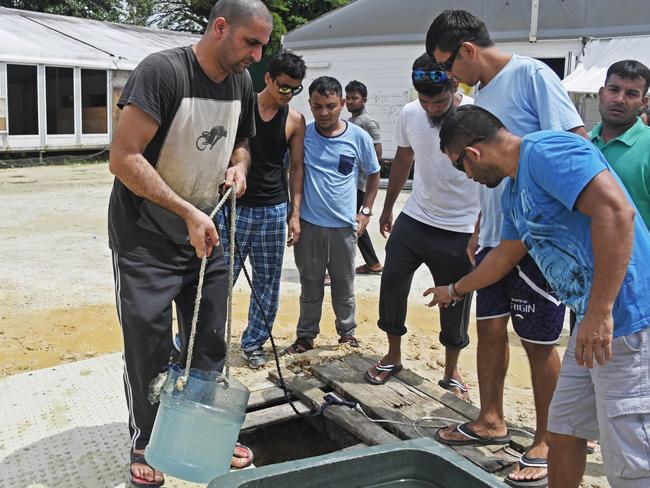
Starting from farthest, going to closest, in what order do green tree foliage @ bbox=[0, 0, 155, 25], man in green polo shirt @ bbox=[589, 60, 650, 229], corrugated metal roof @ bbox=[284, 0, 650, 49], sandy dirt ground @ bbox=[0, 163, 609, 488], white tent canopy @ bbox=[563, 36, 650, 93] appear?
green tree foliage @ bbox=[0, 0, 155, 25] < corrugated metal roof @ bbox=[284, 0, 650, 49] < white tent canopy @ bbox=[563, 36, 650, 93] < sandy dirt ground @ bbox=[0, 163, 609, 488] < man in green polo shirt @ bbox=[589, 60, 650, 229]

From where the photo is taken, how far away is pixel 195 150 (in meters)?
3.08

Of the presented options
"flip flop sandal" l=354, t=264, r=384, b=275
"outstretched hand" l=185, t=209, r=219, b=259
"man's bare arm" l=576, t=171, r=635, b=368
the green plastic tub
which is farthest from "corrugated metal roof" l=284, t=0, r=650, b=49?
the green plastic tub

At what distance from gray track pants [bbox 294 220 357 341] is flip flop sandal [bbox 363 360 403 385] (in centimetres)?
78

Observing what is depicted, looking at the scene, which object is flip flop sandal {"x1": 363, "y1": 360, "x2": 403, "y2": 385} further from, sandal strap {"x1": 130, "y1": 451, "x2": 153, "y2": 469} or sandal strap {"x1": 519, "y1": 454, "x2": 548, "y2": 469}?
sandal strap {"x1": 130, "y1": 451, "x2": 153, "y2": 469}

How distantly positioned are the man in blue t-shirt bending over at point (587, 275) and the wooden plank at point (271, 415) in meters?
1.62

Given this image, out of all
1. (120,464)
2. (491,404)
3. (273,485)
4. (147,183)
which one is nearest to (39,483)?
(120,464)

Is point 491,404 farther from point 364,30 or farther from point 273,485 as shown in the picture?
point 364,30

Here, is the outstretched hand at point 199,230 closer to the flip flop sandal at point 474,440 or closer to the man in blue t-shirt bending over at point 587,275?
the man in blue t-shirt bending over at point 587,275

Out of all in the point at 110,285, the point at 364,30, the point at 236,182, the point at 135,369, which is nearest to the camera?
the point at 135,369

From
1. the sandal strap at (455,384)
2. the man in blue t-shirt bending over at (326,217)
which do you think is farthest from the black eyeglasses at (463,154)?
the man in blue t-shirt bending over at (326,217)

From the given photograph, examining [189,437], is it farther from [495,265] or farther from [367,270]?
[367,270]

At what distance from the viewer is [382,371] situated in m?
4.24

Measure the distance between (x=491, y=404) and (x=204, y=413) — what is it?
1.52 meters

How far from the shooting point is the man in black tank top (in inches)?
180
